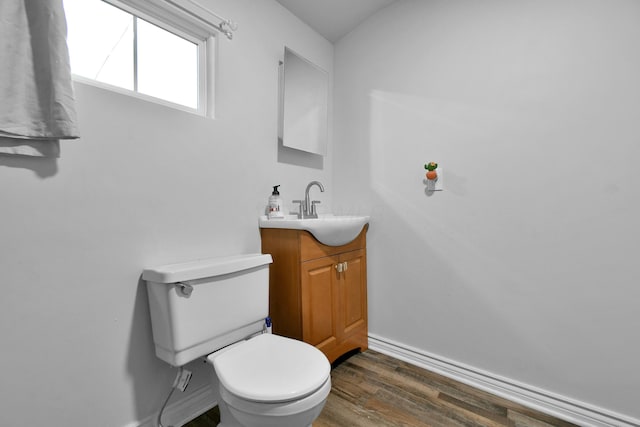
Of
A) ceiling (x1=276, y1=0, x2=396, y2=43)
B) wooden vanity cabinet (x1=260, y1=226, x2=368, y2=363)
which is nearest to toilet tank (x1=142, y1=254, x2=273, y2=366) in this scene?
wooden vanity cabinet (x1=260, y1=226, x2=368, y2=363)

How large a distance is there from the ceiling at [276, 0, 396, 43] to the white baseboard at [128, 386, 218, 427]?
2.23m

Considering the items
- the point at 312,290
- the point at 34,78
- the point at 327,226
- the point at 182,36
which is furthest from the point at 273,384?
the point at 182,36

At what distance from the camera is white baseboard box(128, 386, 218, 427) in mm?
1212

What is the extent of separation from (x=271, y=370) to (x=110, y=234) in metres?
0.79

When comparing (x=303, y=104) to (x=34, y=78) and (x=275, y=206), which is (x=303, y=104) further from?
(x=34, y=78)

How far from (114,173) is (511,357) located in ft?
6.63

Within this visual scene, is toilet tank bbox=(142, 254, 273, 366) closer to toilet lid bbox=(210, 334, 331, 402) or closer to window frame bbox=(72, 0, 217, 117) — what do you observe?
toilet lid bbox=(210, 334, 331, 402)

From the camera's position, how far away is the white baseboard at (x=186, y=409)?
3.98 feet

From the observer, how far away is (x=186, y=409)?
4.29 ft

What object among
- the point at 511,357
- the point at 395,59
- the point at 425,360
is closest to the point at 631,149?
the point at 511,357

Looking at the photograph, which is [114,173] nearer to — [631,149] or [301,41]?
[301,41]

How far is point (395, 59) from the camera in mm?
1873

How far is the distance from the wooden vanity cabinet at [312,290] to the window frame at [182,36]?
0.76 meters

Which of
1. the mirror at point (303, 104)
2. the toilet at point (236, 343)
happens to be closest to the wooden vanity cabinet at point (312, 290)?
the toilet at point (236, 343)
